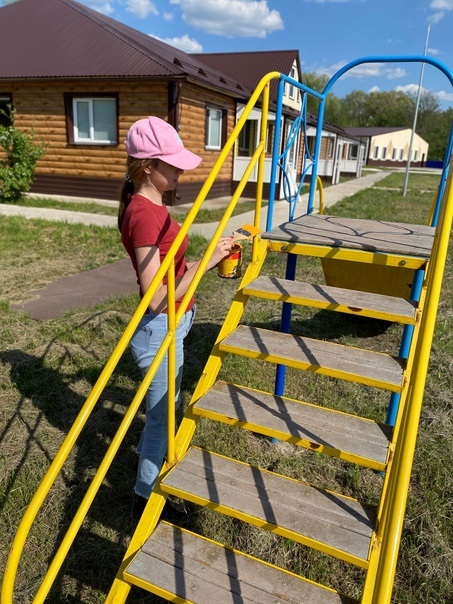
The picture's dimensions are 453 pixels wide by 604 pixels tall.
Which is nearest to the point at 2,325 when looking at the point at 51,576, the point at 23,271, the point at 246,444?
the point at 23,271

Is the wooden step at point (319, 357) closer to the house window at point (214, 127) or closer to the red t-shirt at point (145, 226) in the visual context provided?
the red t-shirt at point (145, 226)

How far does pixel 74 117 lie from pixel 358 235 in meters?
11.3

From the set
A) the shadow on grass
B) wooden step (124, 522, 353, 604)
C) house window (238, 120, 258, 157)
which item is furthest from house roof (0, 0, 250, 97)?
wooden step (124, 522, 353, 604)

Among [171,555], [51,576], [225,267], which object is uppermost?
[225,267]

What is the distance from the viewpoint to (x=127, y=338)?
153cm

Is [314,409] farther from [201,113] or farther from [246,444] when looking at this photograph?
[201,113]

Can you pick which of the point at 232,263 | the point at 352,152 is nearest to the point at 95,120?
the point at 232,263

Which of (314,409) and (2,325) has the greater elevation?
(314,409)

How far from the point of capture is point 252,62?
67.8ft

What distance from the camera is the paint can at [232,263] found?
2268 mm

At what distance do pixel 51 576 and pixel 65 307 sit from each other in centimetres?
377

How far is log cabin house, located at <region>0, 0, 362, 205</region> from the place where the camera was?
1105 centimetres

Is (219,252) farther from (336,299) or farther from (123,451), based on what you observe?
(123,451)

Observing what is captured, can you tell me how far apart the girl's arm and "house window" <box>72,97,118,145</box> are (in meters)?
10.8
